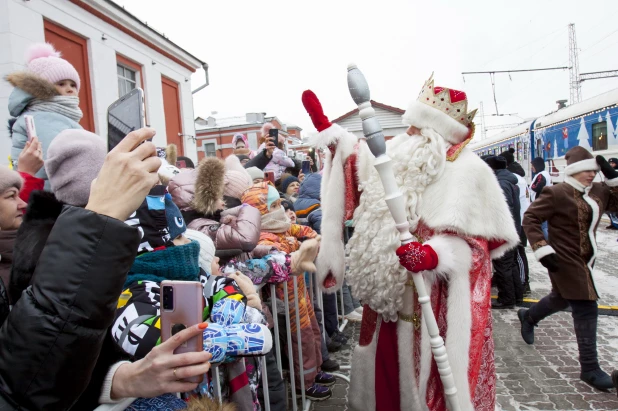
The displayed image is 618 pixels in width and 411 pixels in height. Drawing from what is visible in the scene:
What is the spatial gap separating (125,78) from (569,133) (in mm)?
13427

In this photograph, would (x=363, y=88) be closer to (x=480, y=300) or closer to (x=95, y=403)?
(x=480, y=300)

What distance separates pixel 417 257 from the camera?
6.31ft

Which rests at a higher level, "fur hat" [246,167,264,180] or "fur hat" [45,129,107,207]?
"fur hat" [246,167,264,180]

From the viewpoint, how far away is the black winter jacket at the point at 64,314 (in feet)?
2.82

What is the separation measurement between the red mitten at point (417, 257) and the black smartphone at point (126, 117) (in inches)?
52.6

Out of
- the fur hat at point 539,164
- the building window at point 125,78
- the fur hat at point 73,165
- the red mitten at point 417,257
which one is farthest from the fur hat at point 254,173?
the building window at point 125,78

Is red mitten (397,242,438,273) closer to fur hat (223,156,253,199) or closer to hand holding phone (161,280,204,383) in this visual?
hand holding phone (161,280,204,383)

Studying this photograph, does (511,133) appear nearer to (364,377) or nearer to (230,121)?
(364,377)

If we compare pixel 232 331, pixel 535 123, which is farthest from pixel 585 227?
pixel 535 123

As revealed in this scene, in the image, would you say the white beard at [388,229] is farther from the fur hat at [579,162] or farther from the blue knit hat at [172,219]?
the fur hat at [579,162]

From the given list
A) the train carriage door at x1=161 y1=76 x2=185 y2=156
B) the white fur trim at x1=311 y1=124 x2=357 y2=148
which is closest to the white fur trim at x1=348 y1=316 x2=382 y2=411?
the white fur trim at x1=311 y1=124 x2=357 y2=148

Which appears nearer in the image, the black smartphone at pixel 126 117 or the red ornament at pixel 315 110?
the black smartphone at pixel 126 117

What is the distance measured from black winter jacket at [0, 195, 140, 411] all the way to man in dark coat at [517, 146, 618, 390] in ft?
11.9

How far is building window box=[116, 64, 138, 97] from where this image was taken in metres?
11.2
